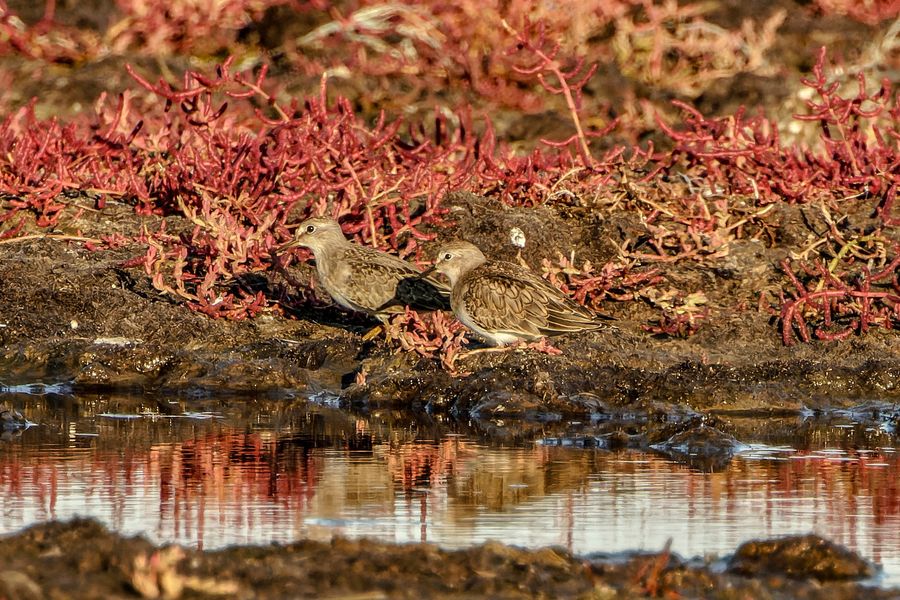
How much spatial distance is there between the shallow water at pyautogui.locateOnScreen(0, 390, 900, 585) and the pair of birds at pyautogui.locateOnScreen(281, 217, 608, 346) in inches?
38.5

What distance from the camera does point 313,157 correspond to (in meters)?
11.7

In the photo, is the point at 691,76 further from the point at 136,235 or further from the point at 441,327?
the point at 441,327

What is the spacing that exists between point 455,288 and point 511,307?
485mm

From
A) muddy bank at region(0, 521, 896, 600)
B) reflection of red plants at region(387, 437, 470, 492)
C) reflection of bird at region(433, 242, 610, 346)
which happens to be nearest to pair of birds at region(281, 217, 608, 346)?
reflection of bird at region(433, 242, 610, 346)

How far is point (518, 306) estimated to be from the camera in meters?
9.59

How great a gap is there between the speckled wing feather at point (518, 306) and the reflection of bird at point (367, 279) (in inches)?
22.7

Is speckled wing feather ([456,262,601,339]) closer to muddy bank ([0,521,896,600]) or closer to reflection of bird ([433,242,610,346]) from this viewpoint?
reflection of bird ([433,242,610,346])

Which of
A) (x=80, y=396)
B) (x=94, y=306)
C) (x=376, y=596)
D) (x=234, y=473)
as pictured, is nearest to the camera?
(x=376, y=596)

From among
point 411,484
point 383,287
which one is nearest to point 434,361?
point 383,287

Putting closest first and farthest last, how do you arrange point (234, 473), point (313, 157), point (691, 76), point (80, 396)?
point (234, 473) < point (80, 396) < point (313, 157) < point (691, 76)

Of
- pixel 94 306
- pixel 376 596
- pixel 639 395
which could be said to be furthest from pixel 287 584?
pixel 94 306

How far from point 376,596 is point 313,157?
6.97 metres

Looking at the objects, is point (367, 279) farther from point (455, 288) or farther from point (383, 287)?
point (455, 288)

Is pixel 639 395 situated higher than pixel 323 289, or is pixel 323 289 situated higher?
pixel 323 289
